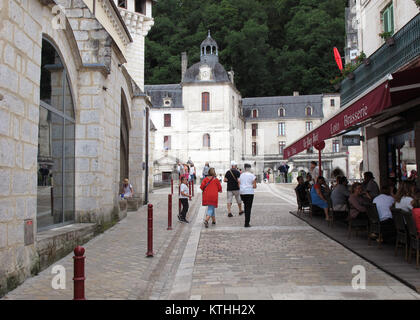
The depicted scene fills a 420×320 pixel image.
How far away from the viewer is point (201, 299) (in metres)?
4.95

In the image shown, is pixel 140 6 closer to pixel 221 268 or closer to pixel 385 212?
pixel 385 212

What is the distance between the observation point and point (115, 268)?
261 inches

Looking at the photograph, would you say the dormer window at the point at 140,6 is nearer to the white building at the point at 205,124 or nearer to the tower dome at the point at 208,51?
the white building at the point at 205,124

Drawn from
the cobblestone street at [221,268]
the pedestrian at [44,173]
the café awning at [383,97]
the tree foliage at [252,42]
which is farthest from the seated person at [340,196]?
the tree foliage at [252,42]

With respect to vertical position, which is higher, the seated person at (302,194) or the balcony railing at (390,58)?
the balcony railing at (390,58)

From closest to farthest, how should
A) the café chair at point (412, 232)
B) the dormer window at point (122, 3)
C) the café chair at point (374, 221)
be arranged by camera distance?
the café chair at point (412, 232), the café chair at point (374, 221), the dormer window at point (122, 3)

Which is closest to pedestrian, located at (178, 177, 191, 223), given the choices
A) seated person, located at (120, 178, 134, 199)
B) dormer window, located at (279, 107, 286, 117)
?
seated person, located at (120, 178, 134, 199)

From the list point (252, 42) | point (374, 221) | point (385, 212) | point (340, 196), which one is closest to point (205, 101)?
point (252, 42)

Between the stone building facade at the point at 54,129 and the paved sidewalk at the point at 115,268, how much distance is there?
0.25 meters

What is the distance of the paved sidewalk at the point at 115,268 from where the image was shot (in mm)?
5277

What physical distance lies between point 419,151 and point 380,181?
12.6ft

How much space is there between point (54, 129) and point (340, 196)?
6718 mm
